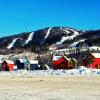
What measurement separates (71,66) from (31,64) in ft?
93.1

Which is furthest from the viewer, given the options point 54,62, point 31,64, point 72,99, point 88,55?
point 31,64

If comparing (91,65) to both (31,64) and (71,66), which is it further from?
(31,64)

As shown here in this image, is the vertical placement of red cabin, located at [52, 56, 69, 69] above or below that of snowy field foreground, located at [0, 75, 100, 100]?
above

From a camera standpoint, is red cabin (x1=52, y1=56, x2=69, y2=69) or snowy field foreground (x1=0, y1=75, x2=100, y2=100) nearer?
snowy field foreground (x1=0, y1=75, x2=100, y2=100)

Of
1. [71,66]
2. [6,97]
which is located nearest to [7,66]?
[71,66]

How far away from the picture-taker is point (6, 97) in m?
28.5

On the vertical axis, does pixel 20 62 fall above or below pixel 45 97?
above

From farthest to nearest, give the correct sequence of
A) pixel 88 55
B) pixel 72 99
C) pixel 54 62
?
pixel 54 62 < pixel 88 55 < pixel 72 99

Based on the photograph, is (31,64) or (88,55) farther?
(31,64)

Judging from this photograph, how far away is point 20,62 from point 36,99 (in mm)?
121222

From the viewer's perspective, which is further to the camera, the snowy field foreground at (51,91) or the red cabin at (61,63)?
the red cabin at (61,63)

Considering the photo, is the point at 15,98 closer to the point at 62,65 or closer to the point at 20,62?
the point at 62,65

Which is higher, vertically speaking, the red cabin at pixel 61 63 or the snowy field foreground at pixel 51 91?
the red cabin at pixel 61 63

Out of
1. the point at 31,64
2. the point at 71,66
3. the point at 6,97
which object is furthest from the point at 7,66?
the point at 6,97
